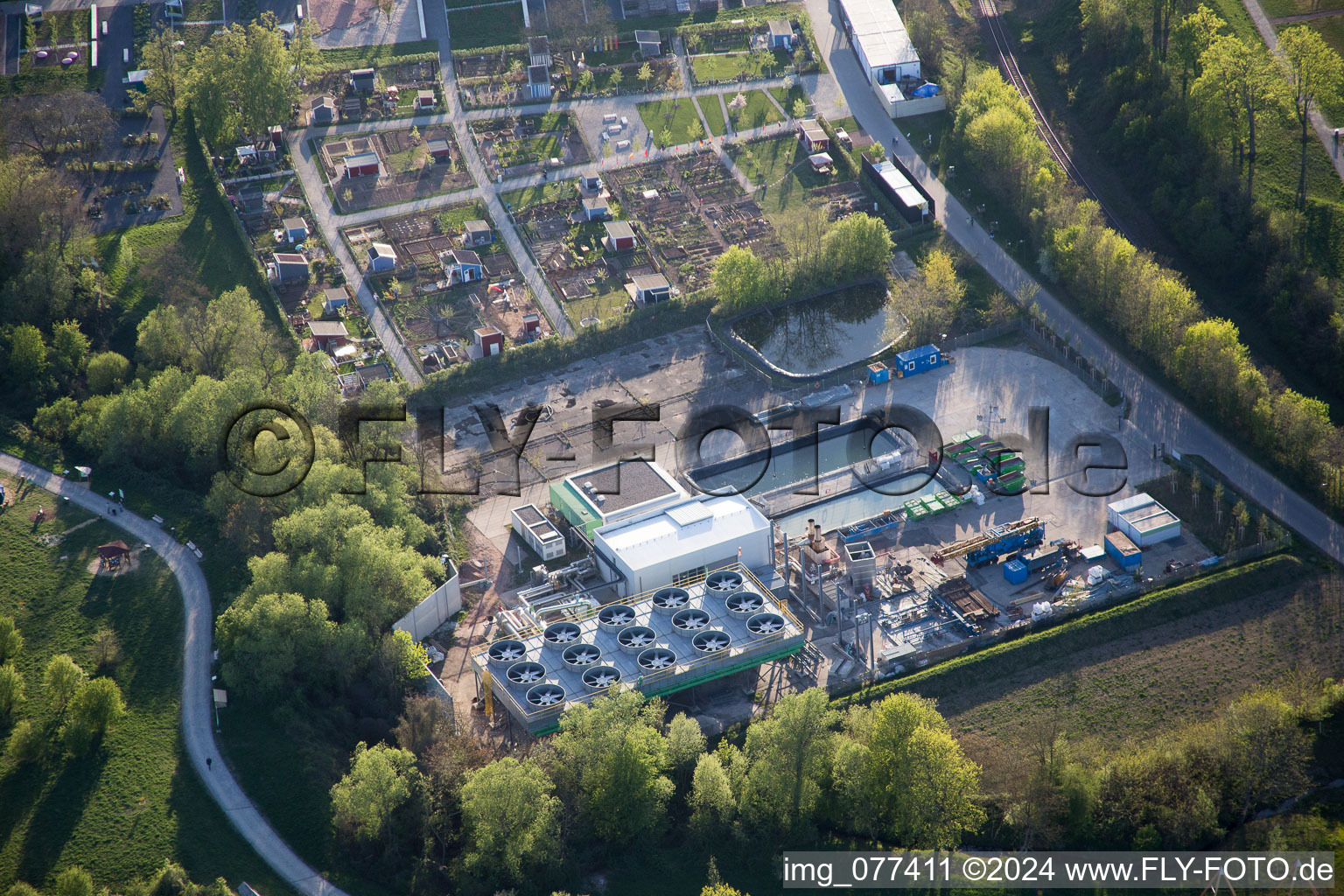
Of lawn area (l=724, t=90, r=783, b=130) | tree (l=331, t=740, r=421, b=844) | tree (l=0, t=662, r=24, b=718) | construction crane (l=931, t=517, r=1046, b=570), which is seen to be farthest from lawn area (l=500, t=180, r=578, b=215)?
tree (l=331, t=740, r=421, b=844)

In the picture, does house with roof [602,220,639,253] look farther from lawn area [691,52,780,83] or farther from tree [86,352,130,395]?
tree [86,352,130,395]

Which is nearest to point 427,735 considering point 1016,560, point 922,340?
point 1016,560

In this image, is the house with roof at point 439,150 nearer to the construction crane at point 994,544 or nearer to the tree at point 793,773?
the construction crane at point 994,544

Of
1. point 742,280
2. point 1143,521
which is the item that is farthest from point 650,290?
point 1143,521

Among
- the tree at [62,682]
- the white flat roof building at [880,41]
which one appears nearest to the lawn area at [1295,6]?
the white flat roof building at [880,41]

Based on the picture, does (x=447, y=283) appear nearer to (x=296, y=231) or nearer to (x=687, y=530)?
(x=296, y=231)
